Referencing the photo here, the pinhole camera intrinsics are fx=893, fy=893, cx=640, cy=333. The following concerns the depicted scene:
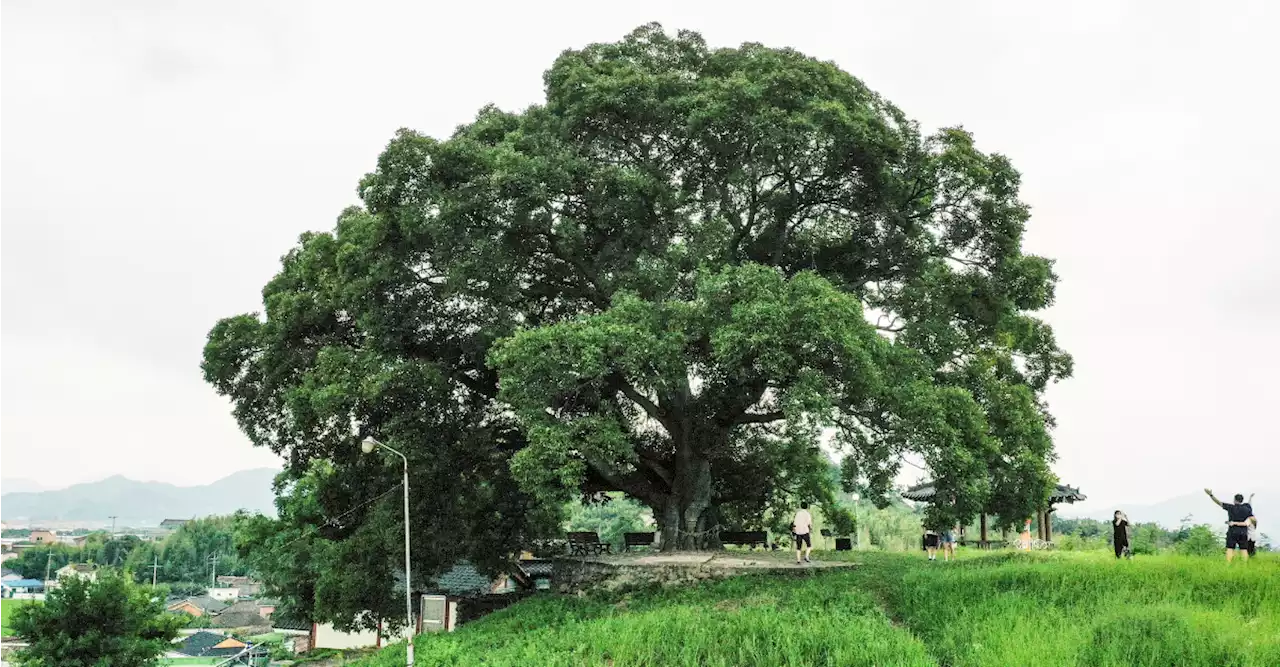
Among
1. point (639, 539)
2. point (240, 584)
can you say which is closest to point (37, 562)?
point (240, 584)

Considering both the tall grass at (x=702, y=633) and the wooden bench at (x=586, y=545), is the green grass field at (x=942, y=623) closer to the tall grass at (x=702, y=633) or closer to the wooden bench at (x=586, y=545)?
the tall grass at (x=702, y=633)

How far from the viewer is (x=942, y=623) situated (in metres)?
13.2

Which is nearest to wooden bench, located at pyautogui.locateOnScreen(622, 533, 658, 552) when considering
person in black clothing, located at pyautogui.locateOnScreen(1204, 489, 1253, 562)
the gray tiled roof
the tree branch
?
the tree branch

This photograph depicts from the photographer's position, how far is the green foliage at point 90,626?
22.5 m

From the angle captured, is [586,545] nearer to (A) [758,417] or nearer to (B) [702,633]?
(A) [758,417]

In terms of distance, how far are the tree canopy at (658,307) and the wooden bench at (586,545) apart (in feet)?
5.81

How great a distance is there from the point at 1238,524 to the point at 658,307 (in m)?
11.1

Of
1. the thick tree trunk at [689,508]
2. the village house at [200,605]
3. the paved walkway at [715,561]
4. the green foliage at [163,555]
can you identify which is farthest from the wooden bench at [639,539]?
the green foliage at [163,555]

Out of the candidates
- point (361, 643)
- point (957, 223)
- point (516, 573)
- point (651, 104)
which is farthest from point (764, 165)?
point (361, 643)

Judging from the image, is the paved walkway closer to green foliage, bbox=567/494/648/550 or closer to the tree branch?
the tree branch

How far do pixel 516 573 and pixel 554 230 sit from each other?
13410mm

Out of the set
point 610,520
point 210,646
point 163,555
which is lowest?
point 163,555

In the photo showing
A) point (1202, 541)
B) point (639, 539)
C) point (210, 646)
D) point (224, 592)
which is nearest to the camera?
point (1202, 541)

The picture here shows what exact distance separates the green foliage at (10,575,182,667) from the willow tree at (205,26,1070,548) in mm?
5416
